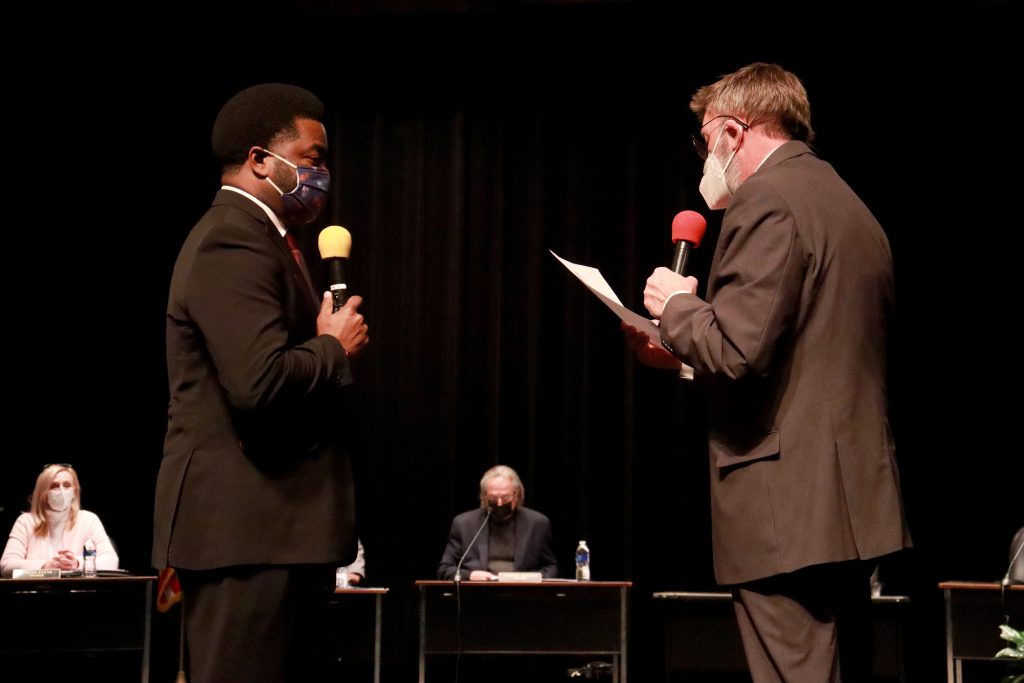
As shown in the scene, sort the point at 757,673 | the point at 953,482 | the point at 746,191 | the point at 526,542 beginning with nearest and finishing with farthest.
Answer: the point at 757,673
the point at 746,191
the point at 526,542
the point at 953,482

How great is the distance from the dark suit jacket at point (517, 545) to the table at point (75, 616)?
5.65 feet

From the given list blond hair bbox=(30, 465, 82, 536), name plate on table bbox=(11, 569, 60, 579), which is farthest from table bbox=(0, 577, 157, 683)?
blond hair bbox=(30, 465, 82, 536)

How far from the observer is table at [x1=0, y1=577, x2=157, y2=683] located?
5496 mm

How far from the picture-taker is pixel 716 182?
2326 mm

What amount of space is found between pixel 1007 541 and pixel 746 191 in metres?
5.93

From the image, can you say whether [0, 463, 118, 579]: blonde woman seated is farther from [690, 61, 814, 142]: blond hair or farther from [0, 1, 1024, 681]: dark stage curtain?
[690, 61, 814, 142]: blond hair

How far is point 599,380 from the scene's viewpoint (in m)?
7.66

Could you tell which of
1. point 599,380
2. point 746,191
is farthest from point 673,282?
point 599,380

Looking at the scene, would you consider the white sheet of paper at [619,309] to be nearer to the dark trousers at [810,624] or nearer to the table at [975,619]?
the dark trousers at [810,624]

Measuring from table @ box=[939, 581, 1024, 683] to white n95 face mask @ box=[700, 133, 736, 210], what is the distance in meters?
3.79

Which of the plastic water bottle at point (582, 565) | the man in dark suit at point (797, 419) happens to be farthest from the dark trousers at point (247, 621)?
the plastic water bottle at point (582, 565)

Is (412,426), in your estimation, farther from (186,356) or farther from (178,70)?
(186,356)

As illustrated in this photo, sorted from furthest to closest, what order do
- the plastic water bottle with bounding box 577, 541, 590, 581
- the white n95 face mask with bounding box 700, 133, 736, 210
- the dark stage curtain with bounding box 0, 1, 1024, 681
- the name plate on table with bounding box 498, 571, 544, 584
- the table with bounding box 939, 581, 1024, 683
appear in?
the dark stage curtain with bounding box 0, 1, 1024, 681 < the plastic water bottle with bounding box 577, 541, 590, 581 < the name plate on table with bounding box 498, 571, 544, 584 < the table with bounding box 939, 581, 1024, 683 < the white n95 face mask with bounding box 700, 133, 736, 210

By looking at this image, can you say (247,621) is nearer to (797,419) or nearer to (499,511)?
(797,419)
